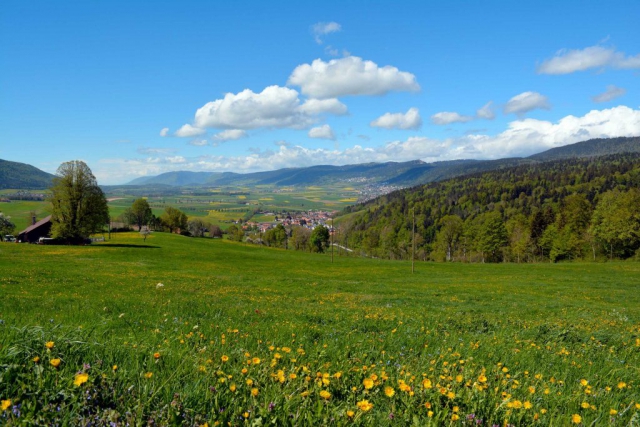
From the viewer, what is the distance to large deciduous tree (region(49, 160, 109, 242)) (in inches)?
2077

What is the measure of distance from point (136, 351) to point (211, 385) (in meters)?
1.29

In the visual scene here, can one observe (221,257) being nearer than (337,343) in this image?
No

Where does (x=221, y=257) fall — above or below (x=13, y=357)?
below

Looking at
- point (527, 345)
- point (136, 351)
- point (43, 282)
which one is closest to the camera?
point (136, 351)

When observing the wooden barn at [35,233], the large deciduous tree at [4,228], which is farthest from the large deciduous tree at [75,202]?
the large deciduous tree at [4,228]

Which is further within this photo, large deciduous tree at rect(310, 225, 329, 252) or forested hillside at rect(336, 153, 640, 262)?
large deciduous tree at rect(310, 225, 329, 252)

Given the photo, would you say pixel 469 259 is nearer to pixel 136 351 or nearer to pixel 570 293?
pixel 570 293

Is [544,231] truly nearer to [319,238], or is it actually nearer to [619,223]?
[619,223]

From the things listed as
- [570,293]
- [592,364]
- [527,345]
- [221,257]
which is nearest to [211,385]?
[592,364]

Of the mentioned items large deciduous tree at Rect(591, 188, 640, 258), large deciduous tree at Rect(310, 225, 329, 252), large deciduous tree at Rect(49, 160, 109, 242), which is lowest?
large deciduous tree at Rect(310, 225, 329, 252)

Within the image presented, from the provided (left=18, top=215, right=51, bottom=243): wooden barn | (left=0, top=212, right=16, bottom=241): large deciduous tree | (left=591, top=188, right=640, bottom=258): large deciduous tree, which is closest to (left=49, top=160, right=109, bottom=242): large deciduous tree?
(left=18, top=215, right=51, bottom=243): wooden barn

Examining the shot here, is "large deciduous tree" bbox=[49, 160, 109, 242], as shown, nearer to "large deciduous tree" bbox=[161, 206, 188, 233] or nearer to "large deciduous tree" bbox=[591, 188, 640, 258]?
"large deciduous tree" bbox=[161, 206, 188, 233]

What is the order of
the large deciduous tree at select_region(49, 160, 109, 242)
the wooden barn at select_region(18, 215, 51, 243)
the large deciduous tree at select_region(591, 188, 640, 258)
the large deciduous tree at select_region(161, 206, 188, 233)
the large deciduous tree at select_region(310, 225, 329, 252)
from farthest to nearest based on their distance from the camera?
the large deciduous tree at select_region(310, 225, 329, 252)
the large deciduous tree at select_region(161, 206, 188, 233)
the wooden barn at select_region(18, 215, 51, 243)
the large deciduous tree at select_region(591, 188, 640, 258)
the large deciduous tree at select_region(49, 160, 109, 242)

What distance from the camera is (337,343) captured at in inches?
240
